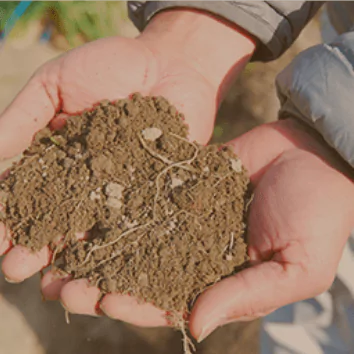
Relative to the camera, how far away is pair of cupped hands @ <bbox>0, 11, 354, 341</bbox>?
133 centimetres

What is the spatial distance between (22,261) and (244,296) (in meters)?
0.74

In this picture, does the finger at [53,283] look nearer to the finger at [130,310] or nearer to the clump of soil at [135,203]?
the clump of soil at [135,203]

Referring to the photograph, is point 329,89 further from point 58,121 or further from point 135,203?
point 58,121

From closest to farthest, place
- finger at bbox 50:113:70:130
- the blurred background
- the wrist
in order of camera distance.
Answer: finger at bbox 50:113:70:130 < the wrist < the blurred background

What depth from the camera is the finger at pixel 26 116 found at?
5.31 ft

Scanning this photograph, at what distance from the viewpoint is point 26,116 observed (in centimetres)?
165

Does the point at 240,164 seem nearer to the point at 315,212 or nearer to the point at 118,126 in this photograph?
the point at 315,212

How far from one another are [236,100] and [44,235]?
210 centimetres

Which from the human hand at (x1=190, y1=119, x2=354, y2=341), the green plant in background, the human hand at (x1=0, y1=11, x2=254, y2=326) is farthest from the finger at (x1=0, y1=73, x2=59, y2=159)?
the green plant in background

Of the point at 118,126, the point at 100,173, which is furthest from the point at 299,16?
the point at 100,173

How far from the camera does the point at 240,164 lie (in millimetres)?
1574

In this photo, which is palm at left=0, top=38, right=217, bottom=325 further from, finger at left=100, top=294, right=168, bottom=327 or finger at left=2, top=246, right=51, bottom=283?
finger at left=100, top=294, right=168, bottom=327

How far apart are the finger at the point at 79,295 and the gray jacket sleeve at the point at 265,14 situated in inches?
52.3

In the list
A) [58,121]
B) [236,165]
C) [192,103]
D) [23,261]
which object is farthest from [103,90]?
[23,261]
